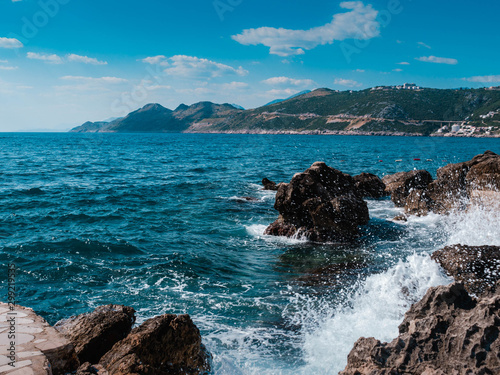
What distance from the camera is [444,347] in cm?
558

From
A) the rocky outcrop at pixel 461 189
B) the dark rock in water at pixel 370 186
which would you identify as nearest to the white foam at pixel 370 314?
the rocky outcrop at pixel 461 189

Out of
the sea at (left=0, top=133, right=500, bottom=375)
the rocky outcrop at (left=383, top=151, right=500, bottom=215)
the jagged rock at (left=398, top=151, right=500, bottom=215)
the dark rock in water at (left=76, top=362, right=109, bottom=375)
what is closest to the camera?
the dark rock in water at (left=76, top=362, right=109, bottom=375)

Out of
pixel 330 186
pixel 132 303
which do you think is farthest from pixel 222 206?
pixel 132 303

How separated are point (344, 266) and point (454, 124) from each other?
704ft

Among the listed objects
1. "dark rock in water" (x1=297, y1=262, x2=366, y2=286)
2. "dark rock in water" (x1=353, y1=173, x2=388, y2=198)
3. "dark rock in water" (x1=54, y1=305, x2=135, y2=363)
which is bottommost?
"dark rock in water" (x1=297, y1=262, x2=366, y2=286)

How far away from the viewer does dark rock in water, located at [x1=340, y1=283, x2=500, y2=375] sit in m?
5.19

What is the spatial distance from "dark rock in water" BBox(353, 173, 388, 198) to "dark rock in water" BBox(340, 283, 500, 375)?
24.3m

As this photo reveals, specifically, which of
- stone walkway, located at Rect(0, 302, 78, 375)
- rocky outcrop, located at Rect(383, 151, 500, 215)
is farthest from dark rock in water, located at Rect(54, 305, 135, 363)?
rocky outcrop, located at Rect(383, 151, 500, 215)

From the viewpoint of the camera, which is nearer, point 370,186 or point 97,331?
point 97,331

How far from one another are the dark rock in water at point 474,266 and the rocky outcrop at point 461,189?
8467 millimetres

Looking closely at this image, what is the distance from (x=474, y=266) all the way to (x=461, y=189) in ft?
43.0

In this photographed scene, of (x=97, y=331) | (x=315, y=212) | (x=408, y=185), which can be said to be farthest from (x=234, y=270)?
(x=408, y=185)

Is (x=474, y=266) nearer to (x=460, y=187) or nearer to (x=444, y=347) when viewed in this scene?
(x=444, y=347)

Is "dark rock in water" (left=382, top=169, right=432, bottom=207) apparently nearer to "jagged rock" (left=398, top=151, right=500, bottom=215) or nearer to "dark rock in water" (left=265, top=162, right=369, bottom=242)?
"jagged rock" (left=398, top=151, right=500, bottom=215)
